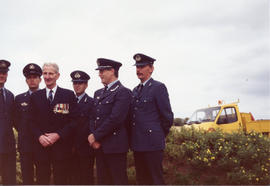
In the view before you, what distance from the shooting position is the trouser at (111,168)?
138 inches

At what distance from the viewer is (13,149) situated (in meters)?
4.16

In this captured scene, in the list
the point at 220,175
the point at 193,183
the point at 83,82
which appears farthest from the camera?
the point at 220,175

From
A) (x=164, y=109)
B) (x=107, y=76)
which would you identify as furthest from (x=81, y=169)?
(x=164, y=109)

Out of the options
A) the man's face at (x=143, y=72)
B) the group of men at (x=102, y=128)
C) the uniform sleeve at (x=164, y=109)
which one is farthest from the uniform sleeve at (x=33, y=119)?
the uniform sleeve at (x=164, y=109)

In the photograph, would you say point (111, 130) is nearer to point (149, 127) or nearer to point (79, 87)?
point (149, 127)

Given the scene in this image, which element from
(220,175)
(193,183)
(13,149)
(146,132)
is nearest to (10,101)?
(13,149)

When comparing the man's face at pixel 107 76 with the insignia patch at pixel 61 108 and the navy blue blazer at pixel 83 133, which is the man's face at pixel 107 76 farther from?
the navy blue blazer at pixel 83 133

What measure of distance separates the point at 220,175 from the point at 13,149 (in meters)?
4.74

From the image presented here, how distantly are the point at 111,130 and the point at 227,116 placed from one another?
854cm

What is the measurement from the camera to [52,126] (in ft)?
12.2

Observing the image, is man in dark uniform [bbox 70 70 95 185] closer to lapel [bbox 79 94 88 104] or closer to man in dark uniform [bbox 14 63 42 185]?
lapel [bbox 79 94 88 104]

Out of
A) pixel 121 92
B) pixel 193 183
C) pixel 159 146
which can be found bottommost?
pixel 193 183

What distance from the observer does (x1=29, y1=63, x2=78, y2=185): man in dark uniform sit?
143 inches

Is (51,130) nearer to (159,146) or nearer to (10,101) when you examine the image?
(10,101)
